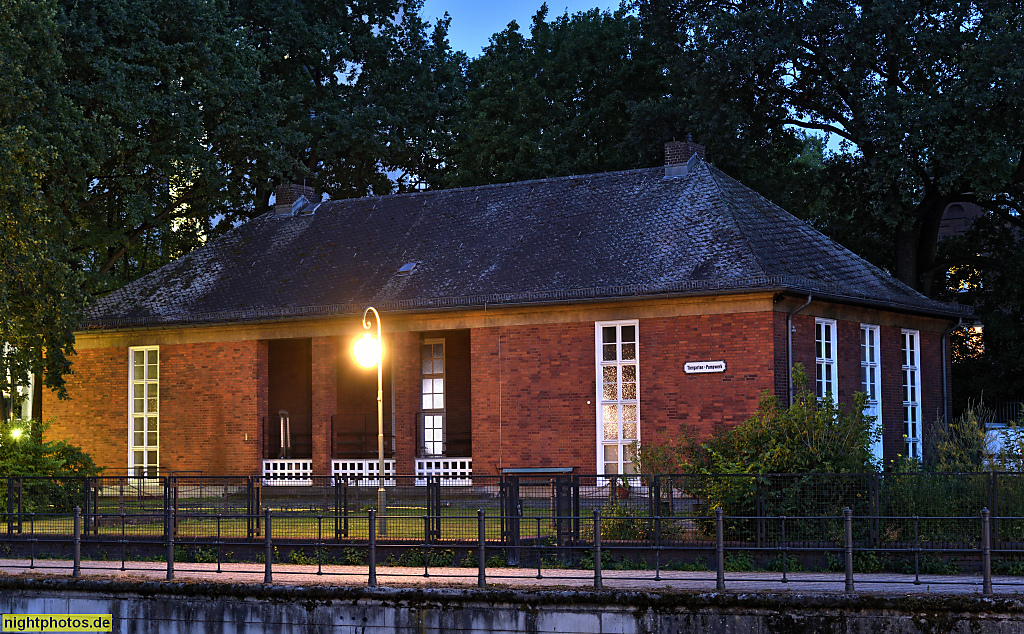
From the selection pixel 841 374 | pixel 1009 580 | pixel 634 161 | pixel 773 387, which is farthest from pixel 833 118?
pixel 1009 580

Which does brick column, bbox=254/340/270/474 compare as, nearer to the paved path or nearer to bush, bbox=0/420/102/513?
bush, bbox=0/420/102/513

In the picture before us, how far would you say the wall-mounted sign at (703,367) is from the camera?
2491 cm

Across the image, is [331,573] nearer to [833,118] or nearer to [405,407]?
[405,407]

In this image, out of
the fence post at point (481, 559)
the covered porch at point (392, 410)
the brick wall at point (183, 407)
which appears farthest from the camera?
the brick wall at point (183, 407)

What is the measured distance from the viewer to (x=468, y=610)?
47.1 feet

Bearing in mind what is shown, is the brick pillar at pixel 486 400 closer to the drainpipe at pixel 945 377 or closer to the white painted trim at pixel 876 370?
the white painted trim at pixel 876 370

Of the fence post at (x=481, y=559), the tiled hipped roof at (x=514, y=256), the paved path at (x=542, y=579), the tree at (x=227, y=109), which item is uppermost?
the tree at (x=227, y=109)

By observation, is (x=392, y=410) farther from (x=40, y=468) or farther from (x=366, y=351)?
(x=40, y=468)

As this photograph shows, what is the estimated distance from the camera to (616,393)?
85.7 feet

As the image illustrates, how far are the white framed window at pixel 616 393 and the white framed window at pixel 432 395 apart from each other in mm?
4878

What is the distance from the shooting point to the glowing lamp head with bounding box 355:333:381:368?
25508mm

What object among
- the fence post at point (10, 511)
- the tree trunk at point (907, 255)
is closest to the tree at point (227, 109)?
the fence post at point (10, 511)

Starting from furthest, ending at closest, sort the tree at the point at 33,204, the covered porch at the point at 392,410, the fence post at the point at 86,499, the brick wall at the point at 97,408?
the brick wall at the point at 97,408 → the covered porch at the point at 392,410 → the tree at the point at 33,204 → the fence post at the point at 86,499

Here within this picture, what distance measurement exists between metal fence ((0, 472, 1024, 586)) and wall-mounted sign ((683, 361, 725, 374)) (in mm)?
7647
